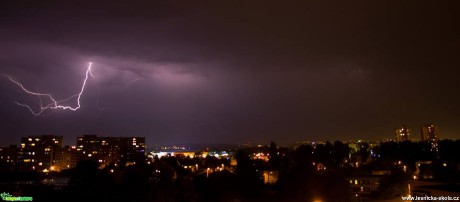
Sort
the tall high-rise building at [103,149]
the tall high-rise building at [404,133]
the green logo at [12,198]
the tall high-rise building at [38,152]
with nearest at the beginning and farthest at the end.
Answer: the green logo at [12,198] → the tall high-rise building at [38,152] → the tall high-rise building at [103,149] → the tall high-rise building at [404,133]

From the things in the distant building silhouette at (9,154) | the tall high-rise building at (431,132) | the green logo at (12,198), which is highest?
the tall high-rise building at (431,132)

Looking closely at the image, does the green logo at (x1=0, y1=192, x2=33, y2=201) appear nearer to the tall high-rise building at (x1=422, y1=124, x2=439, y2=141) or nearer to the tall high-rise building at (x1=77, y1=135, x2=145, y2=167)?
the tall high-rise building at (x1=77, y1=135, x2=145, y2=167)

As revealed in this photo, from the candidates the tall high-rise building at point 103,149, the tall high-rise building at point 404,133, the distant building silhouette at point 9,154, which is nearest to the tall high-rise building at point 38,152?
the distant building silhouette at point 9,154

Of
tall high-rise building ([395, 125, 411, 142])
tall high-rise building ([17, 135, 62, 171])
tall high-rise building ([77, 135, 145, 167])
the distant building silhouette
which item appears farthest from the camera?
tall high-rise building ([395, 125, 411, 142])

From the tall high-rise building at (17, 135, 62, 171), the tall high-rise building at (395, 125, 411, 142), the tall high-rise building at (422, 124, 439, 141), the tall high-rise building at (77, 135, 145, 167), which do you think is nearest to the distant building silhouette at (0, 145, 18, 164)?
the tall high-rise building at (17, 135, 62, 171)

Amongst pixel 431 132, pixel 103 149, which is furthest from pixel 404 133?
pixel 103 149

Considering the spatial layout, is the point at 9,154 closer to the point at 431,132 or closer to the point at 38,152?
the point at 38,152

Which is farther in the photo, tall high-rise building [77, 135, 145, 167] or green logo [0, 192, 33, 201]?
tall high-rise building [77, 135, 145, 167]

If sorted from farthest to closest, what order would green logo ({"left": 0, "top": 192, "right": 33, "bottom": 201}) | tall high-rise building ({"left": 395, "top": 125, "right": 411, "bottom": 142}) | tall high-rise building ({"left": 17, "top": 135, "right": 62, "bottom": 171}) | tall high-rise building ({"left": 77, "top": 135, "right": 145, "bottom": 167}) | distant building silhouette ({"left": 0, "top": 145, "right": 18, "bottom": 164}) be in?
tall high-rise building ({"left": 395, "top": 125, "right": 411, "bottom": 142}) → tall high-rise building ({"left": 77, "top": 135, "right": 145, "bottom": 167}) → tall high-rise building ({"left": 17, "top": 135, "right": 62, "bottom": 171}) → distant building silhouette ({"left": 0, "top": 145, "right": 18, "bottom": 164}) → green logo ({"left": 0, "top": 192, "right": 33, "bottom": 201})

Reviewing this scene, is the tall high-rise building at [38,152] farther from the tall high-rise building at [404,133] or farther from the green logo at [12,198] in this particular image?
the tall high-rise building at [404,133]

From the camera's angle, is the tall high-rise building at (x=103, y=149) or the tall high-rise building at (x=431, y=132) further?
the tall high-rise building at (x=431, y=132)

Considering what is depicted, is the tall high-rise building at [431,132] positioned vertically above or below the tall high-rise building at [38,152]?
above

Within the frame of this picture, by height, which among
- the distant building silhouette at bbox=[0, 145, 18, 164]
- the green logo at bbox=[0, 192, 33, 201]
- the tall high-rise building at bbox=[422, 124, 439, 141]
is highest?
the tall high-rise building at bbox=[422, 124, 439, 141]

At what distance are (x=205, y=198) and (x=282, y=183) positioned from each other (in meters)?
6.37
